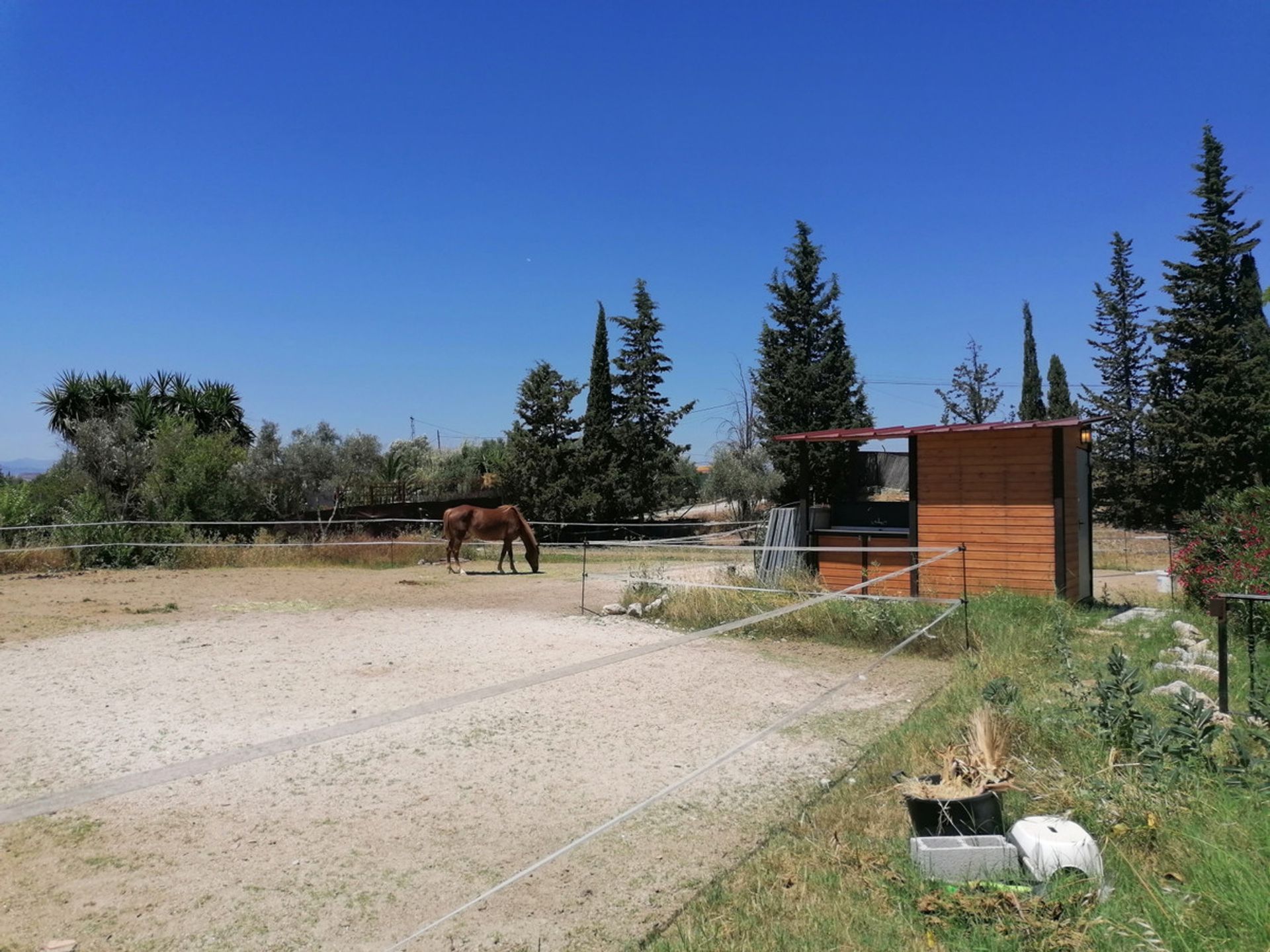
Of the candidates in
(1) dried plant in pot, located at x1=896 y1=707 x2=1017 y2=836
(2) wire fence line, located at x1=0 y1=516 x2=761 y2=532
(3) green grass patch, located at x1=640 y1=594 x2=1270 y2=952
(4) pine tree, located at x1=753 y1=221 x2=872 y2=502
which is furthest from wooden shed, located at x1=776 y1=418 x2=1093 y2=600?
(4) pine tree, located at x1=753 y1=221 x2=872 y2=502

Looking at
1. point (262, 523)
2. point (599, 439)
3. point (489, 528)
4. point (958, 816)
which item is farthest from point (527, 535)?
point (958, 816)

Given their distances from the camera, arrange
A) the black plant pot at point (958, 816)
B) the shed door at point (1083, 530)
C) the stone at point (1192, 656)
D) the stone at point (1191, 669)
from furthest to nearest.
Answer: the shed door at point (1083, 530)
the stone at point (1192, 656)
the stone at point (1191, 669)
the black plant pot at point (958, 816)

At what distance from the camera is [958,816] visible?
3.44m

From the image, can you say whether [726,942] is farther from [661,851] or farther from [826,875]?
[661,851]

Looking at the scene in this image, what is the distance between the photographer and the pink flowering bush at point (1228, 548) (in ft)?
26.9

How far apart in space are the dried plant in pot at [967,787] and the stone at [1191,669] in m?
3.11

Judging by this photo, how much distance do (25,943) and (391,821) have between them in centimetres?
154

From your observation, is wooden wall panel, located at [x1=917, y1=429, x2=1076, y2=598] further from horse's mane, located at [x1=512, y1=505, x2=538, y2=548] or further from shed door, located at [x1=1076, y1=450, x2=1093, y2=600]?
horse's mane, located at [x1=512, y1=505, x2=538, y2=548]

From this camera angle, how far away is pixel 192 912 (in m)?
3.25

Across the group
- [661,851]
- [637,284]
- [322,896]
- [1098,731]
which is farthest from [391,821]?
[637,284]

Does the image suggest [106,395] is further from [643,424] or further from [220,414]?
[643,424]

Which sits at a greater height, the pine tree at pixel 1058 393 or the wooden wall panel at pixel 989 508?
the pine tree at pixel 1058 393

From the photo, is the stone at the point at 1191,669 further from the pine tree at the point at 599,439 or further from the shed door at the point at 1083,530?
the pine tree at the point at 599,439

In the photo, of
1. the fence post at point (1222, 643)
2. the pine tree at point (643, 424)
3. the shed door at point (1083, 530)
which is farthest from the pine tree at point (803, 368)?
the fence post at point (1222, 643)
